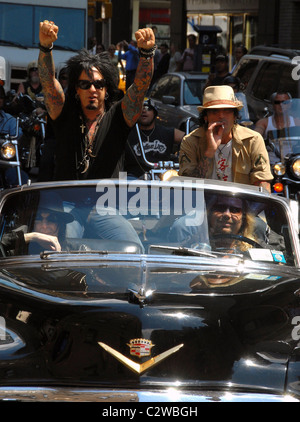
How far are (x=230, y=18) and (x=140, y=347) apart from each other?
34.1 m

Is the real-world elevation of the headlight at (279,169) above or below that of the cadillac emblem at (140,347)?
below

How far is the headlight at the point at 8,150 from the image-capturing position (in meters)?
12.9

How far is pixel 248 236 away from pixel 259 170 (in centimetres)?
152

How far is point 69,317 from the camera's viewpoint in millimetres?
3936

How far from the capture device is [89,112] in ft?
21.5

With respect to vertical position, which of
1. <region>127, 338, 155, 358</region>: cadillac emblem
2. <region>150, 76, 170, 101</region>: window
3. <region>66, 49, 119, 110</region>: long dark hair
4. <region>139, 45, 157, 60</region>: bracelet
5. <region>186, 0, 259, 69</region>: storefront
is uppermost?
<region>186, 0, 259, 69</region>: storefront

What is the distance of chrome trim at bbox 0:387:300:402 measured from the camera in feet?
12.1

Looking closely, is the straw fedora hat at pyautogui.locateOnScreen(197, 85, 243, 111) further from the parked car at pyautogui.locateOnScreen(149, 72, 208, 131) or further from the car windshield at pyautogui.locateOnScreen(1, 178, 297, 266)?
the parked car at pyautogui.locateOnScreen(149, 72, 208, 131)

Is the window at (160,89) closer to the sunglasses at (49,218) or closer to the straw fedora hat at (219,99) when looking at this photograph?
the straw fedora hat at (219,99)

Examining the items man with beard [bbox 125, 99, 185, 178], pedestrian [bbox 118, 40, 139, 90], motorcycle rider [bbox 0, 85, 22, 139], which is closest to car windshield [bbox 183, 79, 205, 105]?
motorcycle rider [bbox 0, 85, 22, 139]

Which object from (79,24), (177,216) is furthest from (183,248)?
(79,24)

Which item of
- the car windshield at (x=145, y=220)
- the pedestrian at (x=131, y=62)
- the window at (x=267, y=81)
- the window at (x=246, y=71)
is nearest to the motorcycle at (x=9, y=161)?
the window at (x=267, y=81)

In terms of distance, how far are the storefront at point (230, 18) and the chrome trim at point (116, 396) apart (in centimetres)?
3051

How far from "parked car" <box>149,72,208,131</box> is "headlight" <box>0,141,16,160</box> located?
464 centimetres
